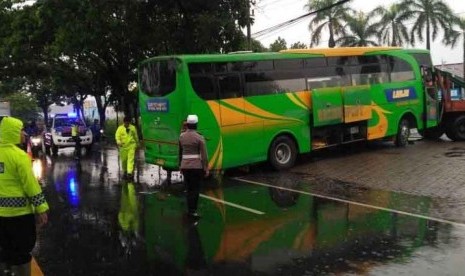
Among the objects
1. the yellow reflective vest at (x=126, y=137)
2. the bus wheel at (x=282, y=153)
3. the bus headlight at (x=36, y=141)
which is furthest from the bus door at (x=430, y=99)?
the bus headlight at (x=36, y=141)

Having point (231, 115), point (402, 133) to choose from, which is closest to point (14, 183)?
point (231, 115)

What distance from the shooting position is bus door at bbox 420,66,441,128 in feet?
60.3

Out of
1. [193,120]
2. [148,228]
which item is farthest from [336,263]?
[193,120]

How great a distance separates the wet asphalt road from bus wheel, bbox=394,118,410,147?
5.54 metres

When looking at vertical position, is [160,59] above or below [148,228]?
above

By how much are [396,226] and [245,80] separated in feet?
22.4

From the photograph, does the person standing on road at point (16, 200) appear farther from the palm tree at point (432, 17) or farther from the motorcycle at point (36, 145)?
the palm tree at point (432, 17)

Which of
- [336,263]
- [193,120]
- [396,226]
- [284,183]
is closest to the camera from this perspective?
[336,263]

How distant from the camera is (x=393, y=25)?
38.9 meters

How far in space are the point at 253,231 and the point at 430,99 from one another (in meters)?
12.6

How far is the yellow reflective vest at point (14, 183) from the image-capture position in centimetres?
522

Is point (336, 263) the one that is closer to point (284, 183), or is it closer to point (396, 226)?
point (396, 226)

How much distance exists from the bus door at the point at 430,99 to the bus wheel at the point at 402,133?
0.86 m

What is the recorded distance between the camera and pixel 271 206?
32.8 ft
